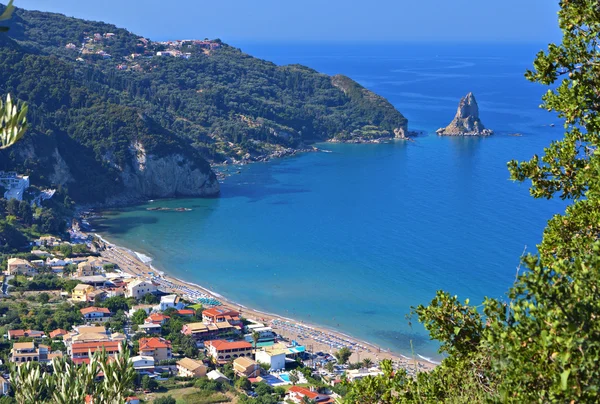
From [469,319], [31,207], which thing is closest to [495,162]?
[31,207]

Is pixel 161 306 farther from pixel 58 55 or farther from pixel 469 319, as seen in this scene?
pixel 58 55

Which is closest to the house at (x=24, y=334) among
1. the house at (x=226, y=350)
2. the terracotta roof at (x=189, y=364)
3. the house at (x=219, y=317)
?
the terracotta roof at (x=189, y=364)

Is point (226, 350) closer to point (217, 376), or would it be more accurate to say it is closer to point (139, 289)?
point (217, 376)

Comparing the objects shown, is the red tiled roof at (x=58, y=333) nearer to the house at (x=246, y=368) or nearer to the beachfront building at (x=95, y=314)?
the beachfront building at (x=95, y=314)

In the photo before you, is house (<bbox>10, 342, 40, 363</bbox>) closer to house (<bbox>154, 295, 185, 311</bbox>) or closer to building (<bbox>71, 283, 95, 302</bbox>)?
building (<bbox>71, 283, 95, 302</bbox>)

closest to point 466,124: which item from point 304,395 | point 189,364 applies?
point 189,364

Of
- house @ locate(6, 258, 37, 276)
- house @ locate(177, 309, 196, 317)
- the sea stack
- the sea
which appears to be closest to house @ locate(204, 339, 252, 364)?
house @ locate(177, 309, 196, 317)
